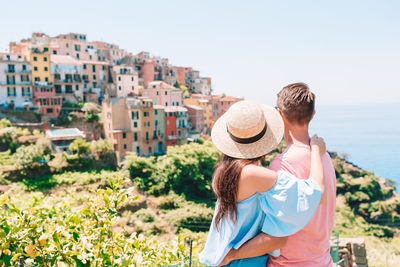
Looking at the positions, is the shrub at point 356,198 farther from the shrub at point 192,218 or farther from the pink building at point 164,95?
the pink building at point 164,95

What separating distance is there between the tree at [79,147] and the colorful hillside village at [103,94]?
2.03 m

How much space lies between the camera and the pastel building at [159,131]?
32531 mm

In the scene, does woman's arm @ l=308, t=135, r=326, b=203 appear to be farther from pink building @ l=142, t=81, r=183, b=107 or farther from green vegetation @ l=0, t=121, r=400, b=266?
pink building @ l=142, t=81, r=183, b=107

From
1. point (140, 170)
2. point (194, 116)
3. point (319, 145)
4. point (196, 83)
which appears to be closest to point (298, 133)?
point (319, 145)

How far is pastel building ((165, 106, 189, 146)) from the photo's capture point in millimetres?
33750

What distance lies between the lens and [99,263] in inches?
111

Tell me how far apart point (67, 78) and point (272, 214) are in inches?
1510

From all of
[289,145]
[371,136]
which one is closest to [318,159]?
[289,145]

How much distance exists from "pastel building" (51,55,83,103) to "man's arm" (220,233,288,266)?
36.8m

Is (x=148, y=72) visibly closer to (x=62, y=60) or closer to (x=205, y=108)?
(x=205, y=108)

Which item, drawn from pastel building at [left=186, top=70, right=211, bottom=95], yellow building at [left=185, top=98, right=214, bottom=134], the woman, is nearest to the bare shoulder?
the woman

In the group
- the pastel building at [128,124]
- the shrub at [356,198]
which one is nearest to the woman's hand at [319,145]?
the pastel building at [128,124]

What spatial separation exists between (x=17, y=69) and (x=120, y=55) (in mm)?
17779

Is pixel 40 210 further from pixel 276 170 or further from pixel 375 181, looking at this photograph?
pixel 375 181
